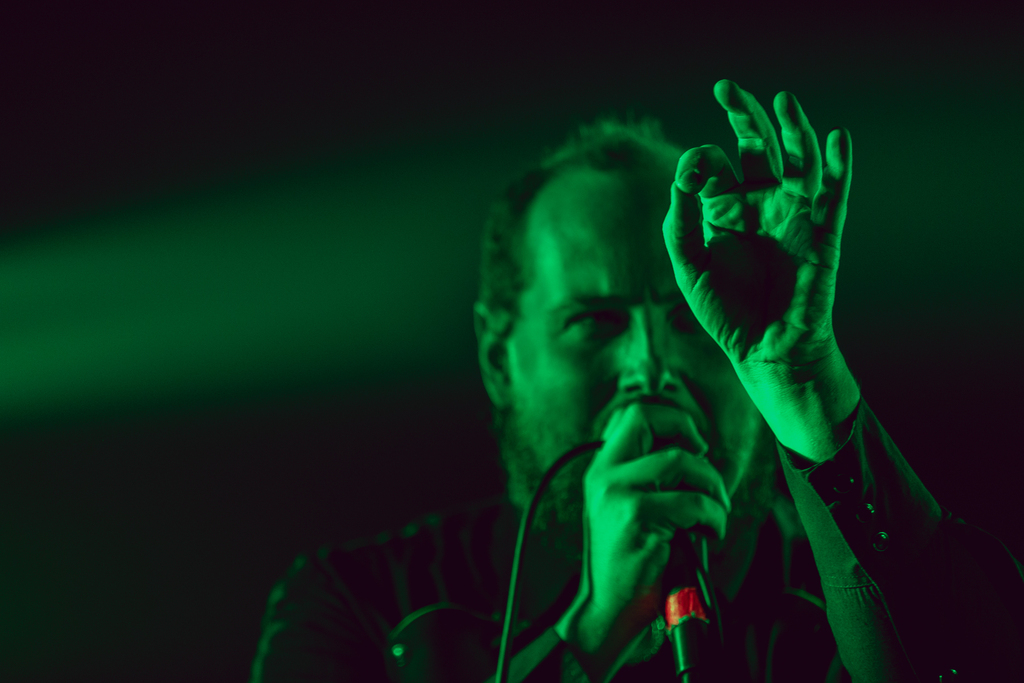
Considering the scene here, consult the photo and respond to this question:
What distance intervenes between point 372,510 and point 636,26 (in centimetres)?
121

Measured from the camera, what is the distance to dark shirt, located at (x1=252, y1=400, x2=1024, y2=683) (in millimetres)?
1190

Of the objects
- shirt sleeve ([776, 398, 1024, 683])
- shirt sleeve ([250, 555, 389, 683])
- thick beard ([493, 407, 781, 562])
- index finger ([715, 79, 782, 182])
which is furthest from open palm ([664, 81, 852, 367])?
shirt sleeve ([250, 555, 389, 683])

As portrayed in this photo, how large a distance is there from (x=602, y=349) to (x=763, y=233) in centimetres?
44

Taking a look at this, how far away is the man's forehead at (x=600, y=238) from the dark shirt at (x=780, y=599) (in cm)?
48

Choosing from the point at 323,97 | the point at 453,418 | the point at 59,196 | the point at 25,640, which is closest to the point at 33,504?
the point at 25,640

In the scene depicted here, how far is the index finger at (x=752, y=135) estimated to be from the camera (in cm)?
119

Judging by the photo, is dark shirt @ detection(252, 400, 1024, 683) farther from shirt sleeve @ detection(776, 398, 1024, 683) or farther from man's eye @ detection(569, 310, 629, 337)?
man's eye @ detection(569, 310, 629, 337)

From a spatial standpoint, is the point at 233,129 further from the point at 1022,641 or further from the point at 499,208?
the point at 1022,641

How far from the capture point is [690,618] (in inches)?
40.3

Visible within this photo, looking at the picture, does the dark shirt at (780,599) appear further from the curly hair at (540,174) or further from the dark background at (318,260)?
the curly hair at (540,174)

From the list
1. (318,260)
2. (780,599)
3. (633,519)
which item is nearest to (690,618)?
(633,519)

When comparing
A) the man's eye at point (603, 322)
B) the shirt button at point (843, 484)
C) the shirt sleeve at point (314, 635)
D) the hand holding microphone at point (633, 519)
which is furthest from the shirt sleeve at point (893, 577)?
the shirt sleeve at point (314, 635)

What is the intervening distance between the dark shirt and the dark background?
97mm

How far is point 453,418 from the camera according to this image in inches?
67.9
